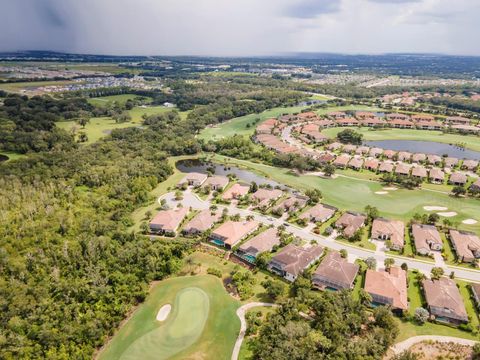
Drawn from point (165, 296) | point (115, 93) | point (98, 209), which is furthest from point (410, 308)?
point (115, 93)

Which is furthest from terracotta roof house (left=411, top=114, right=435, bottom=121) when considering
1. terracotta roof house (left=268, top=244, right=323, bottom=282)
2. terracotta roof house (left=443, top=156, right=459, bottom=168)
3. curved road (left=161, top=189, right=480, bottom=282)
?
terracotta roof house (left=268, top=244, right=323, bottom=282)

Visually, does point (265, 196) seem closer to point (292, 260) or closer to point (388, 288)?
point (292, 260)

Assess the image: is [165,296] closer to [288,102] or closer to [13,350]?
[13,350]

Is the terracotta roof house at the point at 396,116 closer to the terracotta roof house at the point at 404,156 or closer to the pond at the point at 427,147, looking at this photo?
the pond at the point at 427,147

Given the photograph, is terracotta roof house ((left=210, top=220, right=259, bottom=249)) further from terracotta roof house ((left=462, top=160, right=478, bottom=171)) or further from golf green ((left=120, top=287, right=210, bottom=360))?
terracotta roof house ((left=462, top=160, right=478, bottom=171))

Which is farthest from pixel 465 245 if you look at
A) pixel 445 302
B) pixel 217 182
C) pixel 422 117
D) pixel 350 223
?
pixel 422 117

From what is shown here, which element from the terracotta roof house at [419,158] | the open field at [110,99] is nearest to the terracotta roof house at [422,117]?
the terracotta roof house at [419,158]
